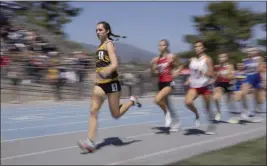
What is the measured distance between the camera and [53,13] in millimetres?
40719

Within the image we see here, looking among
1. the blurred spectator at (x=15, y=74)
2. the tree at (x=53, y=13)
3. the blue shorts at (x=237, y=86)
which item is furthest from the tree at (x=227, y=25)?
the blue shorts at (x=237, y=86)

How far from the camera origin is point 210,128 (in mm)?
9430

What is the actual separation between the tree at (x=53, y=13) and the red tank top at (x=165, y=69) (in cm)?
3088

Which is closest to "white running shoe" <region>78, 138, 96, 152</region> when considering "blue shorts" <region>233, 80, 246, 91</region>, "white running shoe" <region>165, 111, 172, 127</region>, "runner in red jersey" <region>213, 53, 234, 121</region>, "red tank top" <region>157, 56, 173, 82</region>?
"red tank top" <region>157, 56, 173, 82</region>

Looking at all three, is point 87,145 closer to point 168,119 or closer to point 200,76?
point 200,76

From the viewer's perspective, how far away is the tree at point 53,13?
39.6 meters

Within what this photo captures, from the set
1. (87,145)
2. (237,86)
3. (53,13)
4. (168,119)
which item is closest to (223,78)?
(237,86)

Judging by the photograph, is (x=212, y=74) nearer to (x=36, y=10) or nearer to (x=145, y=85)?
(x=145, y=85)

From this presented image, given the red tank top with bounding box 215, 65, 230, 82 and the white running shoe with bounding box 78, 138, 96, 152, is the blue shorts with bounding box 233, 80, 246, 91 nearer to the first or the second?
the red tank top with bounding box 215, 65, 230, 82

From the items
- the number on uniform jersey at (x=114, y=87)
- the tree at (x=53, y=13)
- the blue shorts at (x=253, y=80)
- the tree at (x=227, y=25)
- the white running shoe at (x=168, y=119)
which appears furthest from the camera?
the tree at (x=53, y=13)

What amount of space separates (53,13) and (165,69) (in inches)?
1290

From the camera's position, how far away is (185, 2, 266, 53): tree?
35.3 metres

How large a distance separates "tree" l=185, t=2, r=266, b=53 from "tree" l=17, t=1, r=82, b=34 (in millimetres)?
11800

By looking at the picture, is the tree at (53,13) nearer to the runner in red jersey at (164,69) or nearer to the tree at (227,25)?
the tree at (227,25)
